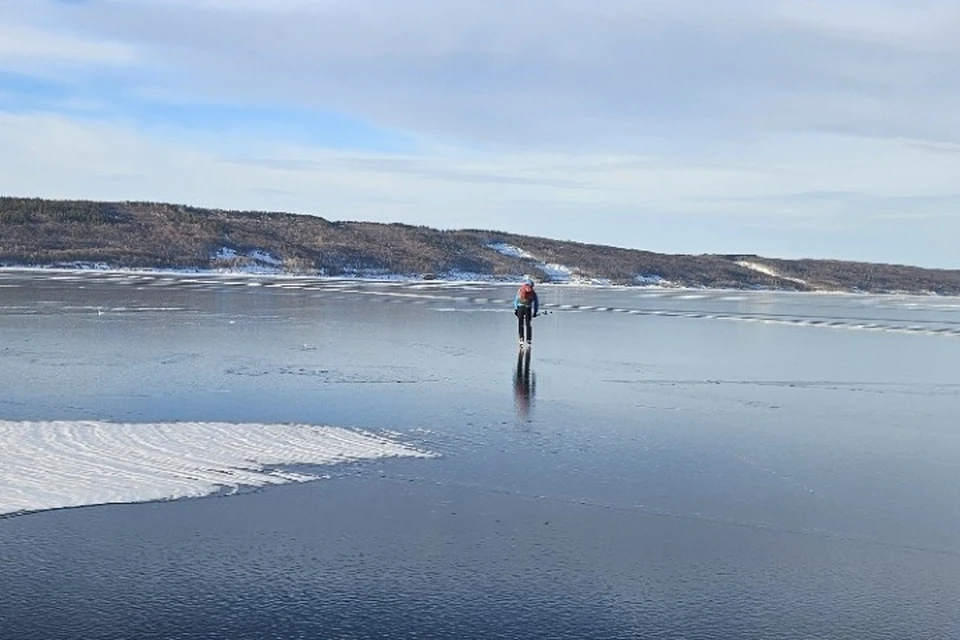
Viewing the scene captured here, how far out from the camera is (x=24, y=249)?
2825 inches

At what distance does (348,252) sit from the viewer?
89938 millimetres

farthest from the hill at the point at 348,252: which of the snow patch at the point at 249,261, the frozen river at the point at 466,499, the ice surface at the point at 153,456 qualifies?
the ice surface at the point at 153,456

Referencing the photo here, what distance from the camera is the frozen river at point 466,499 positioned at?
17.4 ft

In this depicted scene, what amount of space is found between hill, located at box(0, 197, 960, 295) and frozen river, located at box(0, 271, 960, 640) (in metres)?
60.2

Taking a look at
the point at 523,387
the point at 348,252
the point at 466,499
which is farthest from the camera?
the point at 348,252

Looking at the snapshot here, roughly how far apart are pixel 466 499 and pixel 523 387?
6.17 meters

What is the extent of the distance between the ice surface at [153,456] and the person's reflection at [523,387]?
2.35 metres

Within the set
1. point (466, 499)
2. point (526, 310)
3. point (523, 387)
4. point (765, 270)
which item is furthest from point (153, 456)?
point (765, 270)

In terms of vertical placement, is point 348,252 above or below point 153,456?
above

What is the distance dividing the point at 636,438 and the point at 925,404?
5.05 m

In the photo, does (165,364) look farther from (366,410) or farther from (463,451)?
(463,451)

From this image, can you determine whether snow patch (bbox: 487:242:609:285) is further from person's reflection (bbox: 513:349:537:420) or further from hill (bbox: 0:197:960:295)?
person's reflection (bbox: 513:349:537:420)

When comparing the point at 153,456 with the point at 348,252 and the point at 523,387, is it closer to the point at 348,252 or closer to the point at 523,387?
the point at 523,387

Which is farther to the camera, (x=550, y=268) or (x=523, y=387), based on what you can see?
(x=550, y=268)
